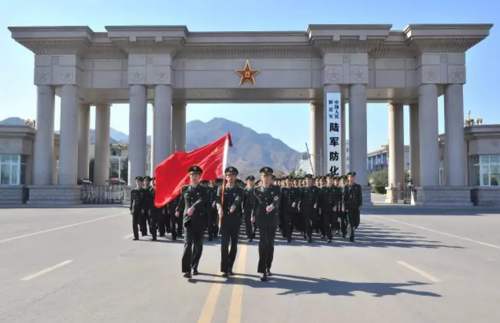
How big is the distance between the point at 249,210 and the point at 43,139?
1049 inches

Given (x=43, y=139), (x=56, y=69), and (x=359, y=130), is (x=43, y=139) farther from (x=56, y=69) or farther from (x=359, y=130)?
(x=359, y=130)

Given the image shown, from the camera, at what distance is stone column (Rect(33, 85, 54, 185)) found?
104ft

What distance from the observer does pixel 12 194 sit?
32.2 metres

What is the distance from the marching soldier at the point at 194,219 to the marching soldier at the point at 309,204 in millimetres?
A: 5904

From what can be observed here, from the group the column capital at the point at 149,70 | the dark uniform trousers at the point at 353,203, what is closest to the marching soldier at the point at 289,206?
the dark uniform trousers at the point at 353,203

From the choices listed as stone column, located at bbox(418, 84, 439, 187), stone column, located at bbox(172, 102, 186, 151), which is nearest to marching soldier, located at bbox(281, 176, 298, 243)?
stone column, located at bbox(418, 84, 439, 187)

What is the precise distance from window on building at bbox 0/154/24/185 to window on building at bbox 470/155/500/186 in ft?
106

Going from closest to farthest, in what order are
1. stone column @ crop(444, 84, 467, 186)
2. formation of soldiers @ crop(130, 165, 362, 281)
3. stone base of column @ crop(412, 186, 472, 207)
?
1. formation of soldiers @ crop(130, 165, 362, 281)
2. stone base of column @ crop(412, 186, 472, 207)
3. stone column @ crop(444, 84, 467, 186)

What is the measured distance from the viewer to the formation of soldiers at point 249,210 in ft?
25.8

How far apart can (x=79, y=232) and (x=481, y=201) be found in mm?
26972

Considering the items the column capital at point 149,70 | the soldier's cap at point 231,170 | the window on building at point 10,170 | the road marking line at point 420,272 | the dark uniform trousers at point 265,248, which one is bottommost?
the road marking line at point 420,272

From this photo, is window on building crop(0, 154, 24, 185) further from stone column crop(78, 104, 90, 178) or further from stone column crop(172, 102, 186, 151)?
stone column crop(172, 102, 186, 151)

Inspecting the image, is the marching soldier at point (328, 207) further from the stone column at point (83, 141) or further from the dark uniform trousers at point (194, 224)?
the stone column at point (83, 141)

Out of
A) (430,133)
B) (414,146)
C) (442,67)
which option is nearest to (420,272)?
(430,133)
